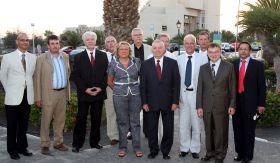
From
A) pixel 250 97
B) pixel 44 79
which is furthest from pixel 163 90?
pixel 44 79

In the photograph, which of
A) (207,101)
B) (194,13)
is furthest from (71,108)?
(194,13)

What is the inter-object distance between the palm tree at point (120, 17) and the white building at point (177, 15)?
63939mm

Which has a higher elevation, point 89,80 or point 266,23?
point 266,23

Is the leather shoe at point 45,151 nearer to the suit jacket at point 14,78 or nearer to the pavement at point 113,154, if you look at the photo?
the pavement at point 113,154

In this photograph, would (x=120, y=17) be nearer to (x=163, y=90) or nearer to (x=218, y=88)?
(x=163, y=90)

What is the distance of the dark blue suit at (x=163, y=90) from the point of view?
579cm

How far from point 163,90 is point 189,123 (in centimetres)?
77

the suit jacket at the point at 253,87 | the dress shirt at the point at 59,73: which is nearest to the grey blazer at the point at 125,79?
the dress shirt at the point at 59,73

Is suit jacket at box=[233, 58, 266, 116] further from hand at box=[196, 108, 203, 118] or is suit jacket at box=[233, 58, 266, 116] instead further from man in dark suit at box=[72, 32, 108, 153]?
man in dark suit at box=[72, 32, 108, 153]

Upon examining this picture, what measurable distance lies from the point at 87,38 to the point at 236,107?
2731 millimetres

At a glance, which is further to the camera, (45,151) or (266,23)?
(266,23)

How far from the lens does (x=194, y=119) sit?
235 inches

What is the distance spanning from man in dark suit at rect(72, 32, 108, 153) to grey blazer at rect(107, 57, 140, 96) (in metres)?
0.35

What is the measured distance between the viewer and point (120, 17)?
10.9 metres
